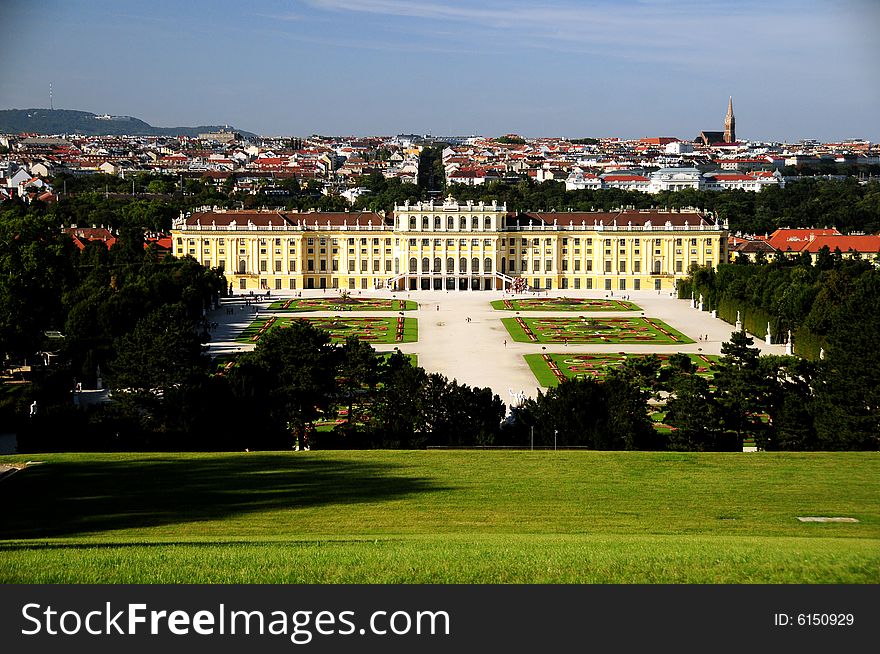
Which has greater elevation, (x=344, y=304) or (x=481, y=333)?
(x=344, y=304)

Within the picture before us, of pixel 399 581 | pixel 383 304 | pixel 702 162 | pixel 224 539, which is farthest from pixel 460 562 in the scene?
pixel 702 162

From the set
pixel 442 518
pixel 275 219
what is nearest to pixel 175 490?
pixel 442 518

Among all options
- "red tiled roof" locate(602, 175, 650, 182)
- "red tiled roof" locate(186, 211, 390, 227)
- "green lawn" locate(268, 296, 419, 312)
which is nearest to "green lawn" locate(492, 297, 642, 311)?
"green lawn" locate(268, 296, 419, 312)

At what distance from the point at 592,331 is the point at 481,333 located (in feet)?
17.5

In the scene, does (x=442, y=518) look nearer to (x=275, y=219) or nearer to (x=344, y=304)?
(x=344, y=304)

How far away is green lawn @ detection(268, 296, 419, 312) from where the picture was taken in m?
69.2

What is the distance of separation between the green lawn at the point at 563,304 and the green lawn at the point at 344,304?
5.44m

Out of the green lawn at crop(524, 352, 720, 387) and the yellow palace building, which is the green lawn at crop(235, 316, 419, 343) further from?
the yellow palace building

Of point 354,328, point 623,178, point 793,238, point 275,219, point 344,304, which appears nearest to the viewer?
point 354,328

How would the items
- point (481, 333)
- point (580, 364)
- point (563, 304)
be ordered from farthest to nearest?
point (563, 304) < point (481, 333) < point (580, 364)

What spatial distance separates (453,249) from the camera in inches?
3388

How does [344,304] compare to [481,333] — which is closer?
[481,333]

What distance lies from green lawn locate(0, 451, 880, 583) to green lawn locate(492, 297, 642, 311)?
149ft

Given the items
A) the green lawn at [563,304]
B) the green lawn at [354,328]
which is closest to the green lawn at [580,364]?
the green lawn at [354,328]
